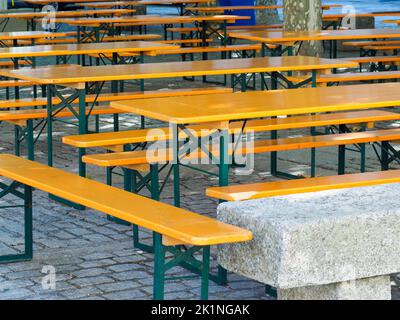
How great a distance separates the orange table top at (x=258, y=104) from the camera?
609 cm

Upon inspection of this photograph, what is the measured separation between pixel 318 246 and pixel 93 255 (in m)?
2.17

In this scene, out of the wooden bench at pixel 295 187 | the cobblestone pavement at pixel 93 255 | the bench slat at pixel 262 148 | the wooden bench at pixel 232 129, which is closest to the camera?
the wooden bench at pixel 295 187

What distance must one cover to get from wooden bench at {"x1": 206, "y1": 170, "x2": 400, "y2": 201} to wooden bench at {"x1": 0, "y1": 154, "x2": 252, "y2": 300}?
0.39 meters

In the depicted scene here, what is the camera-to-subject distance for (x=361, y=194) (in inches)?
215

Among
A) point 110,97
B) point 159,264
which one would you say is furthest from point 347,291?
point 110,97

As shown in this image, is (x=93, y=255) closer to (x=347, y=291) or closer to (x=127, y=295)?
(x=127, y=295)

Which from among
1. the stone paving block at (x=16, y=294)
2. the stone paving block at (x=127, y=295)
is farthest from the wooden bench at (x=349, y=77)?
the stone paving block at (x=16, y=294)

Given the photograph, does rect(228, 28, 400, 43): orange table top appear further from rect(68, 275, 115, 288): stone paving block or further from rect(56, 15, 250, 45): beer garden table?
rect(68, 275, 115, 288): stone paving block

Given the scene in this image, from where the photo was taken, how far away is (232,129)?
721cm

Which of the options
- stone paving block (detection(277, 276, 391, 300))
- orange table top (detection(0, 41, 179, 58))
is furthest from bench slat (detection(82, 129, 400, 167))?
orange table top (detection(0, 41, 179, 58))

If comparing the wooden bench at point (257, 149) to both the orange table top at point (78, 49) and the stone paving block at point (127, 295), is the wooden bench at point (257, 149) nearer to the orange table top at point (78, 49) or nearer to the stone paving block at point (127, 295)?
the stone paving block at point (127, 295)

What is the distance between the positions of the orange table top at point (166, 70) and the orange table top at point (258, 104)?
42.9 inches

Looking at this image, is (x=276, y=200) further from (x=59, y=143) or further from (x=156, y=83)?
(x=156, y=83)
